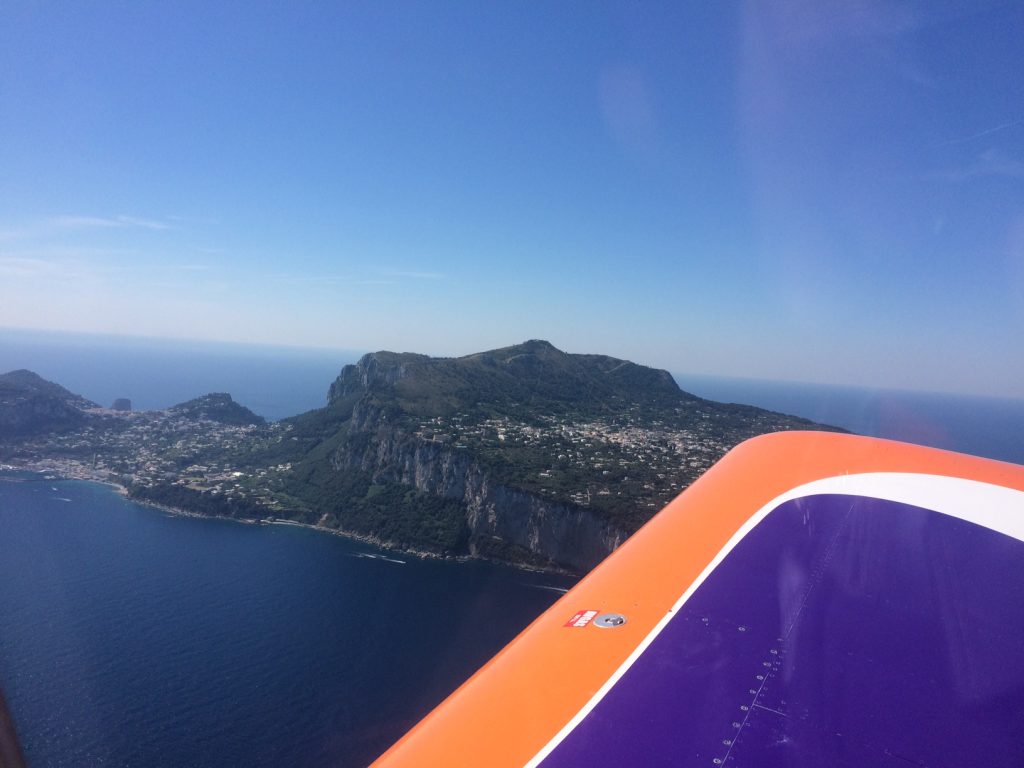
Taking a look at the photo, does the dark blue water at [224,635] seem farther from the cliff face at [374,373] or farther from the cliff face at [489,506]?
the cliff face at [374,373]

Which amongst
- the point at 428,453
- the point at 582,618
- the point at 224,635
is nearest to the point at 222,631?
the point at 224,635

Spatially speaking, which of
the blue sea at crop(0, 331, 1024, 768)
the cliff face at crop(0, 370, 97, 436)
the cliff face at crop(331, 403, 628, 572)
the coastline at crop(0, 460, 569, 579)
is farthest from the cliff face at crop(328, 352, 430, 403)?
the cliff face at crop(0, 370, 97, 436)

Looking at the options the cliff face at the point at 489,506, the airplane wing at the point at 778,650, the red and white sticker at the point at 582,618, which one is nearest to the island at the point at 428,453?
the cliff face at the point at 489,506

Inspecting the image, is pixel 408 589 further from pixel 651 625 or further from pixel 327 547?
pixel 651 625

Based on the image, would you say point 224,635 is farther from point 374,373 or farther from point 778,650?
point 374,373

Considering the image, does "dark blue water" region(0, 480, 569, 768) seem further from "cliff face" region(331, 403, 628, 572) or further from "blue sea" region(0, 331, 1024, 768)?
"cliff face" region(331, 403, 628, 572)

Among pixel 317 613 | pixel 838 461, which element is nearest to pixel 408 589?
pixel 317 613
